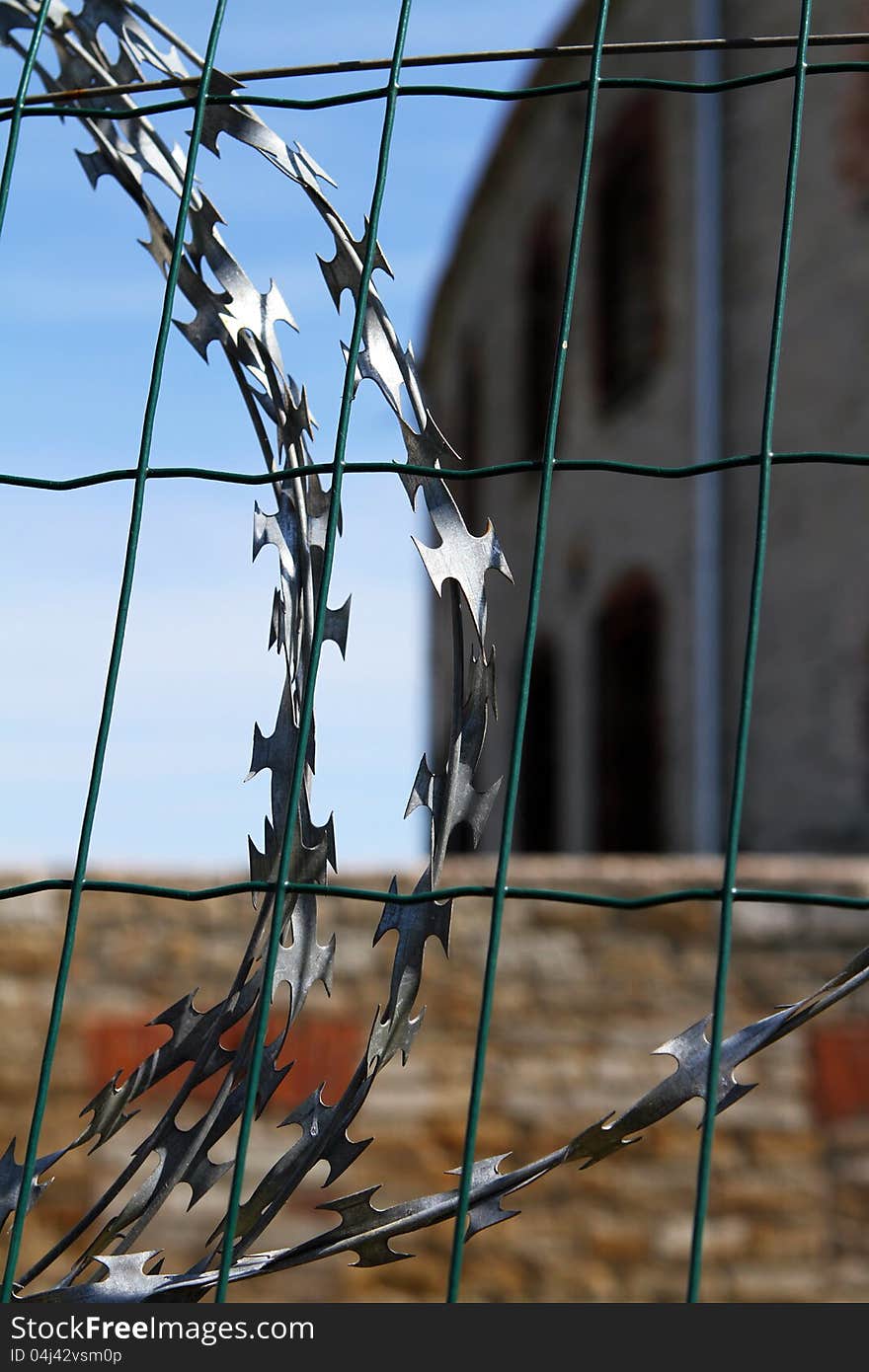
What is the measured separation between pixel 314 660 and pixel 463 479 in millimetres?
238

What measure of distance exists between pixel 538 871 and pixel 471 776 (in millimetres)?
3535

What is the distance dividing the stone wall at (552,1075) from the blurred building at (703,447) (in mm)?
2627

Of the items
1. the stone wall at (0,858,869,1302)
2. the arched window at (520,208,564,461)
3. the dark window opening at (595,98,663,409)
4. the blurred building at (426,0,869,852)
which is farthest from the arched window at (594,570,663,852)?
the stone wall at (0,858,869,1302)

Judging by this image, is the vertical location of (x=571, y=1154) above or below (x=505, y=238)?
below

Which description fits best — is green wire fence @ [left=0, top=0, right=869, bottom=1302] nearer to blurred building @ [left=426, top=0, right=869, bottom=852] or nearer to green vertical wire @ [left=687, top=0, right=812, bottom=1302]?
green vertical wire @ [left=687, top=0, right=812, bottom=1302]

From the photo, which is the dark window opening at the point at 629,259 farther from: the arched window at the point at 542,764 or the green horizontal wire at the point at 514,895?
the green horizontal wire at the point at 514,895

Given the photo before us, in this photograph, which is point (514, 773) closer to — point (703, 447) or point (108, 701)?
point (108, 701)

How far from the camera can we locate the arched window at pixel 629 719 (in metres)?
9.30

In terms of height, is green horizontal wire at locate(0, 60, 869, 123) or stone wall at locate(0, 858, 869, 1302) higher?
green horizontal wire at locate(0, 60, 869, 123)

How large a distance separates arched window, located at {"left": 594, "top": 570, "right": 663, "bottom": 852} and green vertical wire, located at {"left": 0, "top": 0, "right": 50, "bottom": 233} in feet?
24.7

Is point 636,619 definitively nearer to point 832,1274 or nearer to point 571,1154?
point 832,1274

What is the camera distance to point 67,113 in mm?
1900

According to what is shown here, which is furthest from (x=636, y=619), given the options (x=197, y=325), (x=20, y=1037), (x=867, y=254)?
(x=197, y=325)

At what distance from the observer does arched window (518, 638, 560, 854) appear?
11398mm
